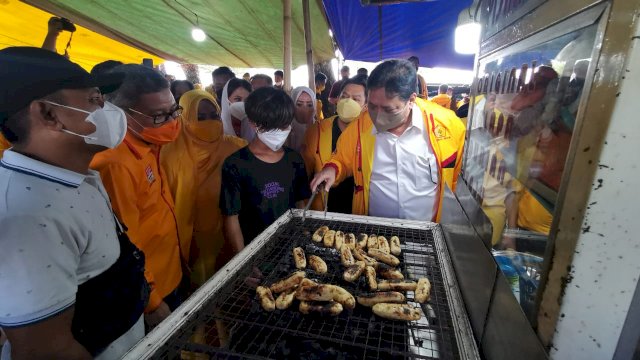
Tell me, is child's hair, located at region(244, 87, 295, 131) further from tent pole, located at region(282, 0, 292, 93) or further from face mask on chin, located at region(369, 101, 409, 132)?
tent pole, located at region(282, 0, 292, 93)

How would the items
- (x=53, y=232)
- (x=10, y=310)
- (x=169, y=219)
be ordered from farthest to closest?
(x=169, y=219) → (x=53, y=232) → (x=10, y=310)

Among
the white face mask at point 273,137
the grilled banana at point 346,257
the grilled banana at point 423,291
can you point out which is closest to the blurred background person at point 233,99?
the white face mask at point 273,137

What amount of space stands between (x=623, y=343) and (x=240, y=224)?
2.59 meters

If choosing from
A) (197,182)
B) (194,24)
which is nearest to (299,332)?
(197,182)

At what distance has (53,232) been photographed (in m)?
1.23

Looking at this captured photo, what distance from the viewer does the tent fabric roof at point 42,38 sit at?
529cm

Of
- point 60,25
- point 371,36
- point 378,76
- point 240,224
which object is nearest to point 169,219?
point 240,224

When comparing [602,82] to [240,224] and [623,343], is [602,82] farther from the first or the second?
[240,224]

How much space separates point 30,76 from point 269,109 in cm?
159

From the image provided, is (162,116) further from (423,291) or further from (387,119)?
(423,291)

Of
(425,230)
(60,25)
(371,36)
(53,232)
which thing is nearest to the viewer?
(53,232)

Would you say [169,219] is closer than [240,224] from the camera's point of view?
Yes

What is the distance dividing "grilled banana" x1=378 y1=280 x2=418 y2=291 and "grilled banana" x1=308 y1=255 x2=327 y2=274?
321mm

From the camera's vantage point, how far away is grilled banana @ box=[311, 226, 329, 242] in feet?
6.64
